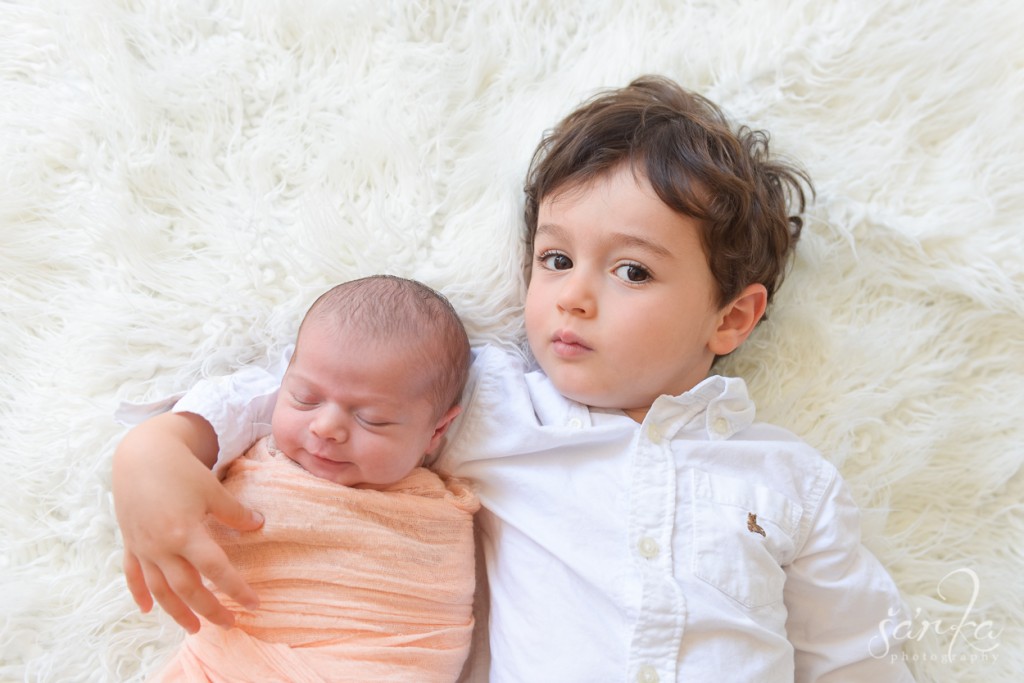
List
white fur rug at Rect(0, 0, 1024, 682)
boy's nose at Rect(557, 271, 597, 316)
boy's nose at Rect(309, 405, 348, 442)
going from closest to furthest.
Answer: boy's nose at Rect(309, 405, 348, 442) → boy's nose at Rect(557, 271, 597, 316) → white fur rug at Rect(0, 0, 1024, 682)


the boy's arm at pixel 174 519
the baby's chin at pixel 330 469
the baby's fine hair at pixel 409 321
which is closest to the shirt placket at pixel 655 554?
the baby's fine hair at pixel 409 321

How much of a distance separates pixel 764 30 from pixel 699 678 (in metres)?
1.21

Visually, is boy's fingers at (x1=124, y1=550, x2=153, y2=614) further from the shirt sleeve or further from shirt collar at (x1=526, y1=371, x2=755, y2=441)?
the shirt sleeve

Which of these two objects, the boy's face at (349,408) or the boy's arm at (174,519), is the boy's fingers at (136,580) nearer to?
the boy's arm at (174,519)

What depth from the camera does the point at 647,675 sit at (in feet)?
4.29

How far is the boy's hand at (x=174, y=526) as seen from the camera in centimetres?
117

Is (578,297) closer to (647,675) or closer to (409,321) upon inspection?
(409,321)

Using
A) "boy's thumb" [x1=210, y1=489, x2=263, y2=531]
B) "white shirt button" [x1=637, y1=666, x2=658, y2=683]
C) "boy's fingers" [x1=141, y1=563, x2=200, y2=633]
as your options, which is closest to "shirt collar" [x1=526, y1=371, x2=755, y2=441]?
"white shirt button" [x1=637, y1=666, x2=658, y2=683]

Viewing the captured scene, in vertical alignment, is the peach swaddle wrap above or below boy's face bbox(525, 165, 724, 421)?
below

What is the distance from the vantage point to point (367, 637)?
4.26 ft

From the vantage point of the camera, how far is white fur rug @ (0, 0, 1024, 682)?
1488 mm

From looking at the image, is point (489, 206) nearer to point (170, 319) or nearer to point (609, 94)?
point (609, 94)

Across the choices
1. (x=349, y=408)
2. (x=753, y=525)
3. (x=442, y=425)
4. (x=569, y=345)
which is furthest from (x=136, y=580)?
(x=753, y=525)

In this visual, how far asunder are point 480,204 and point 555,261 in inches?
8.4
